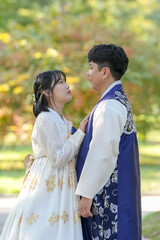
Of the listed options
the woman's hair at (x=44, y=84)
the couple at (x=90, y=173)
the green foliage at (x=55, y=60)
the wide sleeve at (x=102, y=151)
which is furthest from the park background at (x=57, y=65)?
the wide sleeve at (x=102, y=151)

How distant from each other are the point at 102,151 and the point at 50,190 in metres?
0.52

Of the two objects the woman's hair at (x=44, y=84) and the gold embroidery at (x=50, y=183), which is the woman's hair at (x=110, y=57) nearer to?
the woman's hair at (x=44, y=84)

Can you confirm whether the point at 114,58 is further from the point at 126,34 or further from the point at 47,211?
the point at 126,34

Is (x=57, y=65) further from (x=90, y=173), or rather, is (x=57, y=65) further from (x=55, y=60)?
(x=90, y=173)

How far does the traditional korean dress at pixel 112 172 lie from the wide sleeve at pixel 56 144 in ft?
0.28

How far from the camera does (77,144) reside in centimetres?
391

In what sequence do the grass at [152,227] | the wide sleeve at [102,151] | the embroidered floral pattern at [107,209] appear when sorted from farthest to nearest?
the grass at [152,227] < the embroidered floral pattern at [107,209] < the wide sleeve at [102,151]

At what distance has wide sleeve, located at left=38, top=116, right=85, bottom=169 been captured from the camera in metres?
3.89

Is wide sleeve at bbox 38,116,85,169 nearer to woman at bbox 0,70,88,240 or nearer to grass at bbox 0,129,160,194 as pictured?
woman at bbox 0,70,88,240

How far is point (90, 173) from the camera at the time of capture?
3.69 meters

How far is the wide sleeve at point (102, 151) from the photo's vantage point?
144 inches

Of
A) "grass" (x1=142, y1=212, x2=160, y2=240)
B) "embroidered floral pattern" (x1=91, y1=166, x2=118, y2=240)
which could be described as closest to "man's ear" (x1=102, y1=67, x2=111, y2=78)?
"embroidered floral pattern" (x1=91, y1=166, x2=118, y2=240)

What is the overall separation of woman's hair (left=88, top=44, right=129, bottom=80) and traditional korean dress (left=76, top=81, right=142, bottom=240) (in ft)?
0.38

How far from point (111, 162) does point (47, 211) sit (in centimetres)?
58
